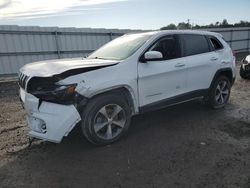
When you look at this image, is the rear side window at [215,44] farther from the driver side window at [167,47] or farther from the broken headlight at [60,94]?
the broken headlight at [60,94]

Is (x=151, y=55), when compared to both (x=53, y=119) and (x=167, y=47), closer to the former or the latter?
(x=167, y=47)

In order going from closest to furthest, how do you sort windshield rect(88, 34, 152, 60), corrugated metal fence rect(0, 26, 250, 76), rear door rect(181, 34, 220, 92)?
windshield rect(88, 34, 152, 60)
rear door rect(181, 34, 220, 92)
corrugated metal fence rect(0, 26, 250, 76)

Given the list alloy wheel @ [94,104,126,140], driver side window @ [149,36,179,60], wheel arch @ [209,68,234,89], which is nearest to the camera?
alloy wheel @ [94,104,126,140]

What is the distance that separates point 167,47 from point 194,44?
791 mm

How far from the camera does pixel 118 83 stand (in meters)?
4.28

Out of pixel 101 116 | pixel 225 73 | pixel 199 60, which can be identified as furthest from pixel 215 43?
pixel 101 116

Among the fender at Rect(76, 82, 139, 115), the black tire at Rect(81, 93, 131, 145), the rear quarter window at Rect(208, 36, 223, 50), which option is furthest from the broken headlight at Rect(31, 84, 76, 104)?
the rear quarter window at Rect(208, 36, 223, 50)

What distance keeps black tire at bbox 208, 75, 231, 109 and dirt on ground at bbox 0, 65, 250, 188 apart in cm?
49

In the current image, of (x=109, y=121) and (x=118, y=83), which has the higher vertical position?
(x=118, y=83)

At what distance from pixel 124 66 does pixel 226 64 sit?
3029mm

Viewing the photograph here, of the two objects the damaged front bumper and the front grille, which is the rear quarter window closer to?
the damaged front bumper

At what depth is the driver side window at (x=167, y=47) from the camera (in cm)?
507

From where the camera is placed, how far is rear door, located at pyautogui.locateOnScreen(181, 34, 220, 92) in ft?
17.9

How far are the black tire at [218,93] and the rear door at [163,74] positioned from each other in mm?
1058
